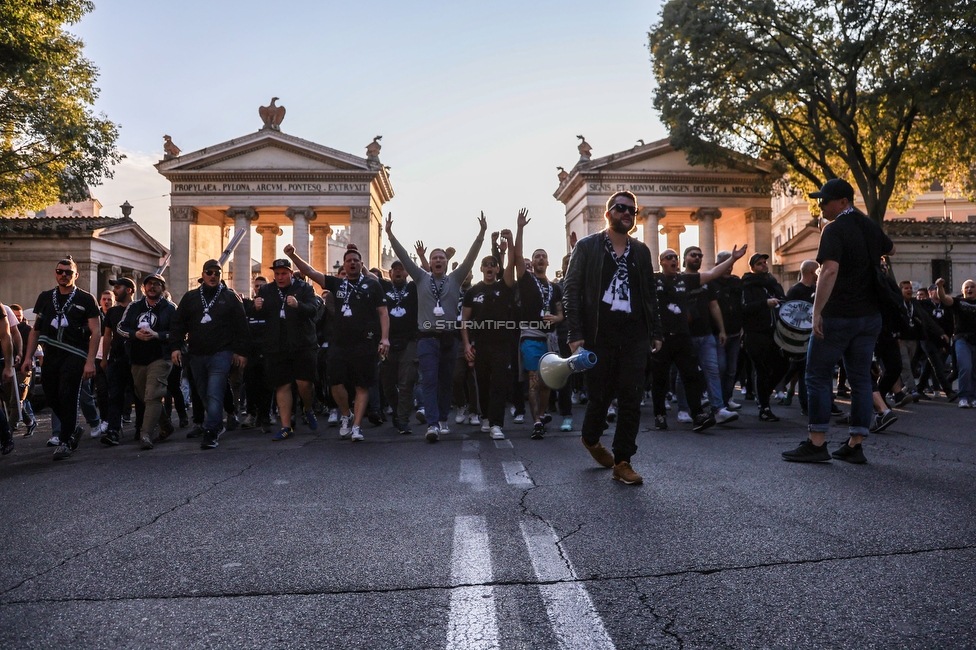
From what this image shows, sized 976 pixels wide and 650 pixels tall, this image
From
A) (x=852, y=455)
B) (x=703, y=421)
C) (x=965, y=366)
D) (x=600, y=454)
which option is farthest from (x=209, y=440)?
(x=965, y=366)

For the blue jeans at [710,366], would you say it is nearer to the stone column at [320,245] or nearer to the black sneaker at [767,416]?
the black sneaker at [767,416]

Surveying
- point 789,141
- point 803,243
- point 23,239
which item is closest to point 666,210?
point 803,243

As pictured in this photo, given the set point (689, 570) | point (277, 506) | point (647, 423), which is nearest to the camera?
point (689, 570)

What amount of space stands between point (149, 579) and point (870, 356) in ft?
16.4

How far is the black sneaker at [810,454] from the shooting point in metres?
5.86

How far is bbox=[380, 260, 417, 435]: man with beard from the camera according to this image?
29.3 ft

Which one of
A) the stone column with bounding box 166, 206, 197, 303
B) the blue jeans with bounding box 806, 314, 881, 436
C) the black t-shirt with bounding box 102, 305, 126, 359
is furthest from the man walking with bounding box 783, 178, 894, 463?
the stone column with bounding box 166, 206, 197, 303

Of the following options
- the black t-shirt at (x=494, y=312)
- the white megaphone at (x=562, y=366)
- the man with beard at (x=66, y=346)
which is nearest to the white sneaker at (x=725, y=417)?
the black t-shirt at (x=494, y=312)

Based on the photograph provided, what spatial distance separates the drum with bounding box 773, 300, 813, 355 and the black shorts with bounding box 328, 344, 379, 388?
181 inches

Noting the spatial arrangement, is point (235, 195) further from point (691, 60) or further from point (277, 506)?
point (277, 506)

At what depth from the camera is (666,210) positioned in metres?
47.0

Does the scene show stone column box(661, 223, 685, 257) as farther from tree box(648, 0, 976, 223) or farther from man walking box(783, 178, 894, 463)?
man walking box(783, 178, 894, 463)

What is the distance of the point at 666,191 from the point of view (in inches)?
1813

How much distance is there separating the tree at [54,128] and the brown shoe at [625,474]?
22157 millimetres
